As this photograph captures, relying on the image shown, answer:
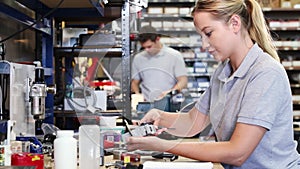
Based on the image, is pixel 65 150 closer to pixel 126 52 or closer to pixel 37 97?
pixel 37 97

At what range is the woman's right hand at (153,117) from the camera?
1665 mm

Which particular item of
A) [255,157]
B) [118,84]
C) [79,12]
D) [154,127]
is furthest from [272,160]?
[79,12]

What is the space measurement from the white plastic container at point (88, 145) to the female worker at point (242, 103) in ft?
0.47

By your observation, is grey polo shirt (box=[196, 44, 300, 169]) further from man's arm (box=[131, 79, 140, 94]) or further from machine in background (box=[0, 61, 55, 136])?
man's arm (box=[131, 79, 140, 94])

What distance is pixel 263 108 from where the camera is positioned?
1.43 meters

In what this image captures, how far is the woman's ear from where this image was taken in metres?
1.55

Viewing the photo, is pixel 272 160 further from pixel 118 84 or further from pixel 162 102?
pixel 118 84

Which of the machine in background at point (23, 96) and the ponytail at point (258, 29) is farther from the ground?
the ponytail at point (258, 29)

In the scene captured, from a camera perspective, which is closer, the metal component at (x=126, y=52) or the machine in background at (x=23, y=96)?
the machine in background at (x=23, y=96)

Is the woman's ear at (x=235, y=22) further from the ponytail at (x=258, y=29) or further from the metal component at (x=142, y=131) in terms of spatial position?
the metal component at (x=142, y=131)

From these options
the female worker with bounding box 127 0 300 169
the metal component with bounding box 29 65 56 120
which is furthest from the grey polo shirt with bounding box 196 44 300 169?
the metal component with bounding box 29 65 56 120

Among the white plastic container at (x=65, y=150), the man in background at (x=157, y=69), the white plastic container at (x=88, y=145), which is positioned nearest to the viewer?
the white plastic container at (x=65, y=150)

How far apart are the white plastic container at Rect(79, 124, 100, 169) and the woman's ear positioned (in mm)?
573

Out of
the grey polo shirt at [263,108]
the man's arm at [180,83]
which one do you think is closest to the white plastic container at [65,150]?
the grey polo shirt at [263,108]
